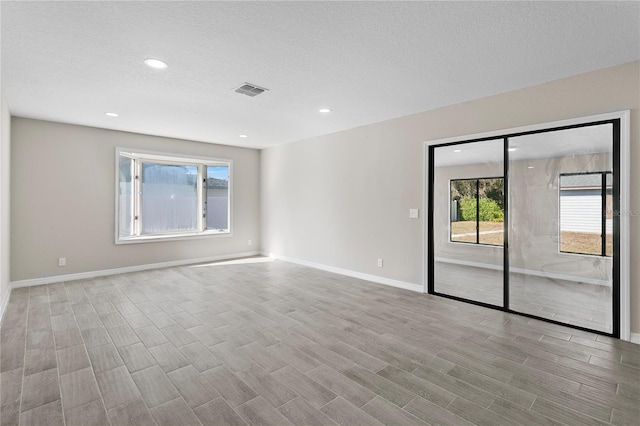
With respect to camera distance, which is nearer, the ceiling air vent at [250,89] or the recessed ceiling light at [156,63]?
the recessed ceiling light at [156,63]

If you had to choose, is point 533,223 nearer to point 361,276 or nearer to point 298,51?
point 361,276

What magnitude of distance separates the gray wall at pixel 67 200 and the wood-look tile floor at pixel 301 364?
1.13 m

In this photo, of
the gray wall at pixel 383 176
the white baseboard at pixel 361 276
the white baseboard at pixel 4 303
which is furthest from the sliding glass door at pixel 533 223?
the white baseboard at pixel 4 303

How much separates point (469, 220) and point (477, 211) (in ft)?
0.52

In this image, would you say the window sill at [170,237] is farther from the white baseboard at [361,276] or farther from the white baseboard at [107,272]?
the white baseboard at [361,276]

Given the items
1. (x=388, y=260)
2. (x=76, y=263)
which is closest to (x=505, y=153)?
(x=388, y=260)

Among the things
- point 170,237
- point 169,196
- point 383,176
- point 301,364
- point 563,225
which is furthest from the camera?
point 169,196

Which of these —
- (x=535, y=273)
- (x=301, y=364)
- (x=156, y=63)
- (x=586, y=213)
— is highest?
(x=156, y=63)

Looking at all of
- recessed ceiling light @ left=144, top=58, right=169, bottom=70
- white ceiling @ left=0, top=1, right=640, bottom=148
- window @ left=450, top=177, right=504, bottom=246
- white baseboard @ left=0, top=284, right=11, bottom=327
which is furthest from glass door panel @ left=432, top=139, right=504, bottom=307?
white baseboard @ left=0, top=284, right=11, bottom=327

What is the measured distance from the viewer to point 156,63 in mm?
2857

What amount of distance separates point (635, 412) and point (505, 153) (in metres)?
2.63

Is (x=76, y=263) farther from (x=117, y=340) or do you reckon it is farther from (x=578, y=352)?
(x=578, y=352)

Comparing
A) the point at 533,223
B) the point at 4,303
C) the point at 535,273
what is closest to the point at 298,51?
the point at 533,223

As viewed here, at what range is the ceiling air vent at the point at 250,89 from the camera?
3.42m
